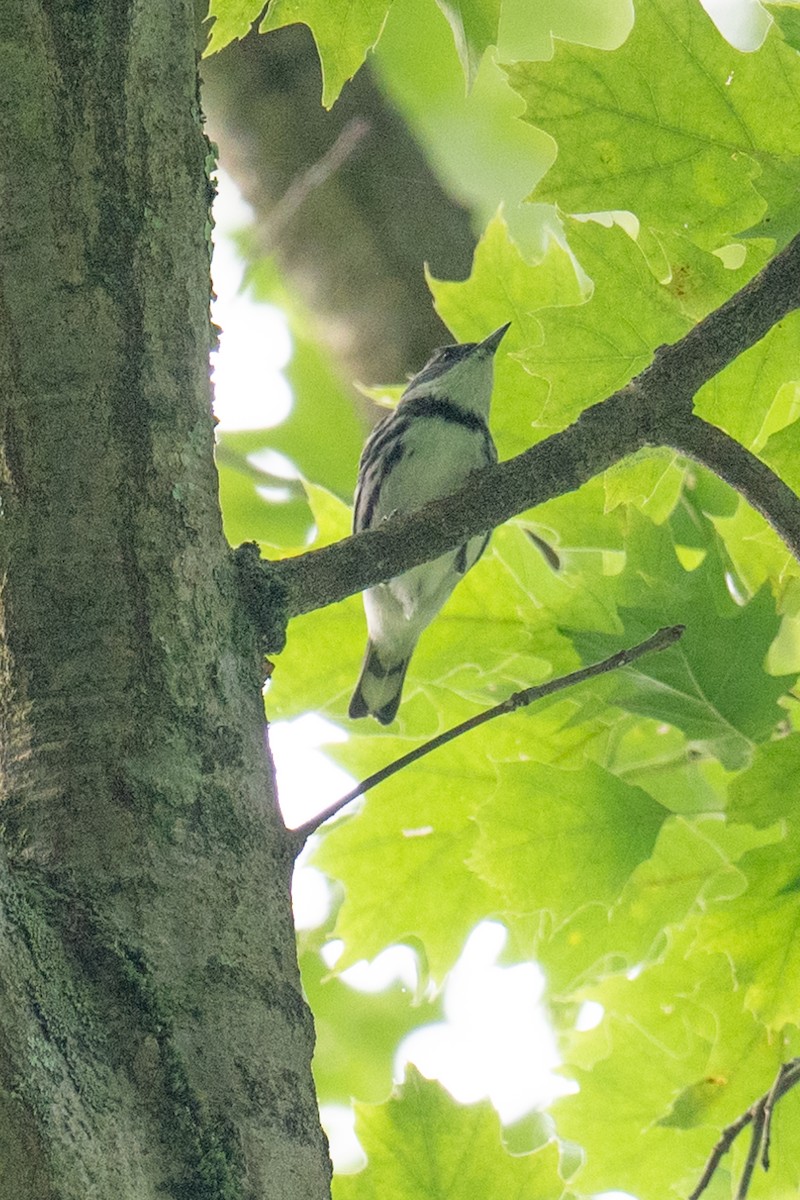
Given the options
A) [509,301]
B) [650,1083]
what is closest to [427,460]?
[509,301]

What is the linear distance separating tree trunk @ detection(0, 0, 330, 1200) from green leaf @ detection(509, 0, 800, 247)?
466 mm

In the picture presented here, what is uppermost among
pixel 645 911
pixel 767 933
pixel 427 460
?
pixel 427 460

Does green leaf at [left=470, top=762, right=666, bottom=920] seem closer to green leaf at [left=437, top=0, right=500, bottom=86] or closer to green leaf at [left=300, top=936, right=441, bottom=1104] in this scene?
green leaf at [left=437, top=0, right=500, bottom=86]

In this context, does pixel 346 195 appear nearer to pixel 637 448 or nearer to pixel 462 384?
pixel 637 448

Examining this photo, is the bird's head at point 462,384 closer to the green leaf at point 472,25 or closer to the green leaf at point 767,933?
the green leaf at point 472,25

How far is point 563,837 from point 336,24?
0.87m

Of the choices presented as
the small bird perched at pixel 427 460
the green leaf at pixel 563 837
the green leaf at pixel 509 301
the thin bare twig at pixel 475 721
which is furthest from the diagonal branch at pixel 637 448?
the small bird perched at pixel 427 460

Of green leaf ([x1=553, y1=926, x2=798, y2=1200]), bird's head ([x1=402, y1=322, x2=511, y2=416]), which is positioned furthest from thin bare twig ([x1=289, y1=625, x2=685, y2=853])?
bird's head ([x1=402, y1=322, x2=511, y2=416])

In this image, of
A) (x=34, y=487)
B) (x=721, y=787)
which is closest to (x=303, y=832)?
(x=34, y=487)

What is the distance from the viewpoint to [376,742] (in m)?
1.72

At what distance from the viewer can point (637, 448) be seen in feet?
3.33

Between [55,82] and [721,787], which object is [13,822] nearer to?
[55,82]

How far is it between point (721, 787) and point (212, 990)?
1255mm

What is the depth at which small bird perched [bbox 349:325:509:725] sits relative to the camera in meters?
2.45
